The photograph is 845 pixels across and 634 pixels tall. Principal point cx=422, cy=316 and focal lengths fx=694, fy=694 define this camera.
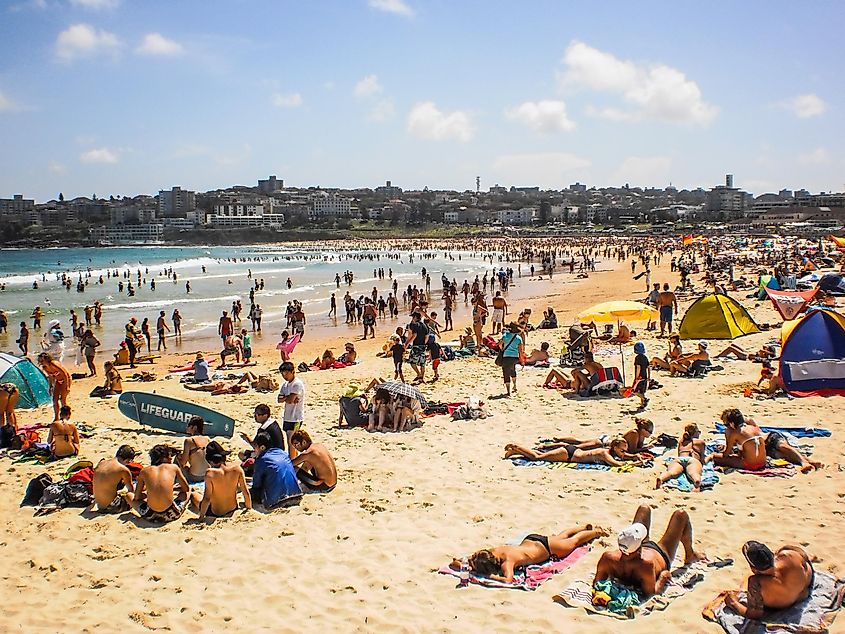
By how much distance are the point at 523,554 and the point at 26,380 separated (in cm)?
925

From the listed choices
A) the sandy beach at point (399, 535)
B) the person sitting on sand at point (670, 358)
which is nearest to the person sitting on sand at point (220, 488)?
the sandy beach at point (399, 535)

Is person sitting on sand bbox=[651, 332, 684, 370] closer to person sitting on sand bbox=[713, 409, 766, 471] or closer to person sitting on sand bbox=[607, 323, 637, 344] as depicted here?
person sitting on sand bbox=[607, 323, 637, 344]

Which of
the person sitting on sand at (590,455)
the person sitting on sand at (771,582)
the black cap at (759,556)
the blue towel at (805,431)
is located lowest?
the person sitting on sand at (590,455)

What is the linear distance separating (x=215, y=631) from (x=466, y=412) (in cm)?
557

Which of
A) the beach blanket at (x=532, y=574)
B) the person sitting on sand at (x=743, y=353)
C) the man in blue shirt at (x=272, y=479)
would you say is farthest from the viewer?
the person sitting on sand at (x=743, y=353)

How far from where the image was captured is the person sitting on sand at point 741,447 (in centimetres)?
680

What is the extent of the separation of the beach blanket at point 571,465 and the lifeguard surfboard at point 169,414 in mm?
3696

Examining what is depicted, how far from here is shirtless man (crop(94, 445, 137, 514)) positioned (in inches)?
252

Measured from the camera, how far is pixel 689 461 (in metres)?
6.71

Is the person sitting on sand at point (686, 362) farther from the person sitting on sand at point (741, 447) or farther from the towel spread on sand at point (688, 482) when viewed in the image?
the towel spread on sand at point (688, 482)

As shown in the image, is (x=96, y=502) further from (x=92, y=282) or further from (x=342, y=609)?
(x=92, y=282)

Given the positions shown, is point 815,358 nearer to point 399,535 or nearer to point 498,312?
point 399,535

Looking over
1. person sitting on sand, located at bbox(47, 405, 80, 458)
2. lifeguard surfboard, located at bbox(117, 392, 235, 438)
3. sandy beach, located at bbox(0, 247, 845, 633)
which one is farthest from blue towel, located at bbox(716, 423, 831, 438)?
person sitting on sand, located at bbox(47, 405, 80, 458)

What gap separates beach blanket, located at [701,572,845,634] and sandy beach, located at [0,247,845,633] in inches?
3.8
